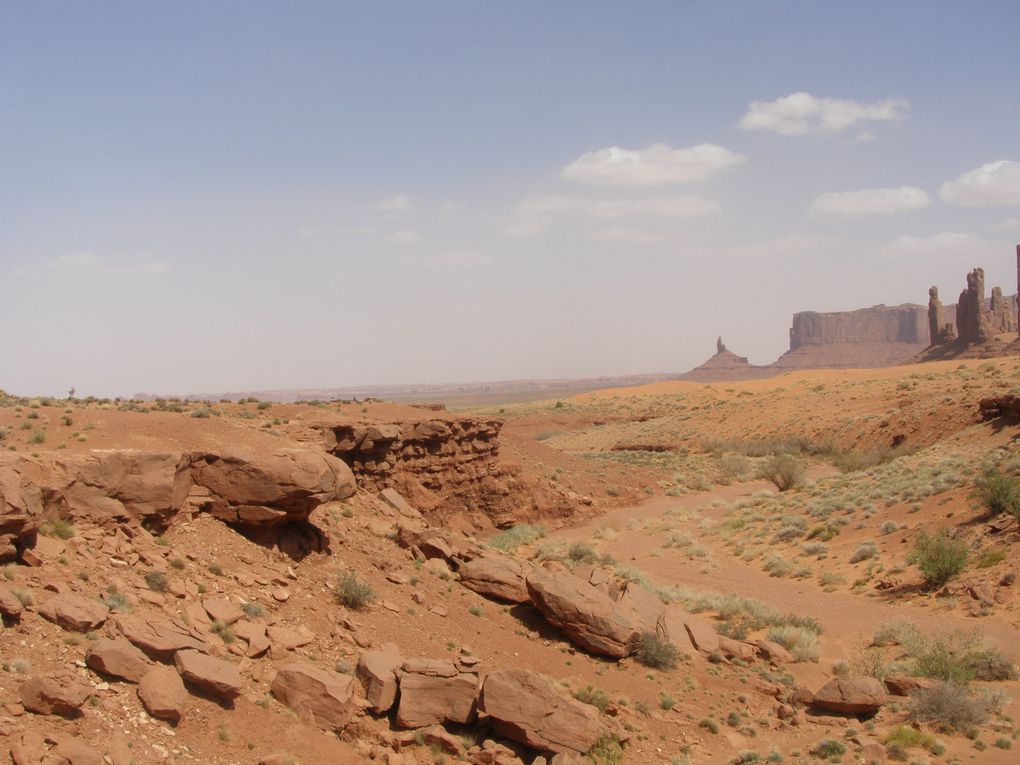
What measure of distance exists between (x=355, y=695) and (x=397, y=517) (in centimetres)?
840

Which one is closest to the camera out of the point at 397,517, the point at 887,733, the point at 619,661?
the point at 887,733

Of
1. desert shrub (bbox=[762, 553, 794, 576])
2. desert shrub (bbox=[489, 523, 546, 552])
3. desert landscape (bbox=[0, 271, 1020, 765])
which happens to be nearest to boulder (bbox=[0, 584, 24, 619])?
desert landscape (bbox=[0, 271, 1020, 765])

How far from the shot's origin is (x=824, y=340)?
177 meters

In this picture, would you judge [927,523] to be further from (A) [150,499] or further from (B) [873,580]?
(A) [150,499]

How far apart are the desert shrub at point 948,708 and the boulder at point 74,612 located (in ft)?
38.3

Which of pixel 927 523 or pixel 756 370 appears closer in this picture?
pixel 927 523

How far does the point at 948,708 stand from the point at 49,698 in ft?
39.8

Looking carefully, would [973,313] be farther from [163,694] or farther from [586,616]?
[163,694]

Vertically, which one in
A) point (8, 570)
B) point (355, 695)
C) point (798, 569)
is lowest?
point (798, 569)

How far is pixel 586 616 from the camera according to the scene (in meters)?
14.4

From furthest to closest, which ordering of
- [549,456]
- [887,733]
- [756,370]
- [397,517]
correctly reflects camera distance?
[756,370] < [549,456] < [397,517] < [887,733]

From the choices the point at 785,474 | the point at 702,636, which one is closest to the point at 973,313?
the point at 785,474

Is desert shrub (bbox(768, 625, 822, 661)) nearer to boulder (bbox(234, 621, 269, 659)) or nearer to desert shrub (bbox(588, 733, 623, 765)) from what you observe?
desert shrub (bbox(588, 733, 623, 765))

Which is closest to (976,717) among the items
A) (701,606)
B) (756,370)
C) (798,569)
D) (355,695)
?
(701,606)
